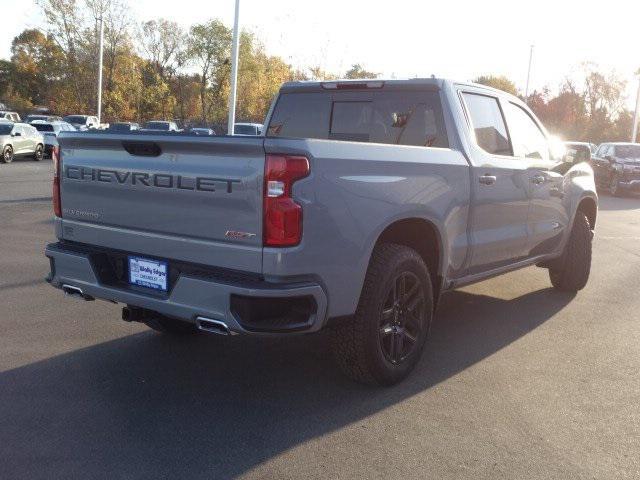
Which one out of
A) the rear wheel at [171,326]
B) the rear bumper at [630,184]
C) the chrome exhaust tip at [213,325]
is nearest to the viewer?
the chrome exhaust tip at [213,325]

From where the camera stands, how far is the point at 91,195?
4.44m

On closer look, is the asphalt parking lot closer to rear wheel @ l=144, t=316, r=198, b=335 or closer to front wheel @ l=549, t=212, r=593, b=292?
rear wheel @ l=144, t=316, r=198, b=335

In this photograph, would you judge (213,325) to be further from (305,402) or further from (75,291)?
(75,291)

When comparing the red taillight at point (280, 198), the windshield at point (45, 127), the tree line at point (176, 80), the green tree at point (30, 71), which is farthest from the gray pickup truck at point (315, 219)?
the green tree at point (30, 71)

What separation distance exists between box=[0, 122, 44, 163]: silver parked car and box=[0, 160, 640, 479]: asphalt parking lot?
2180cm

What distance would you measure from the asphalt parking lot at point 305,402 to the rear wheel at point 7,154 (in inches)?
853

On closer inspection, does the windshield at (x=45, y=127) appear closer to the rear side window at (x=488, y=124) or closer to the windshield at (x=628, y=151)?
the windshield at (x=628, y=151)

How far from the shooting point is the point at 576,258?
737 centimetres

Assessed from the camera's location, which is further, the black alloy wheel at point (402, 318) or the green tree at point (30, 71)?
the green tree at point (30, 71)

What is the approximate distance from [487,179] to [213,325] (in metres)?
2.47

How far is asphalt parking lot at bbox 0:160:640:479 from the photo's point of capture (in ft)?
11.5

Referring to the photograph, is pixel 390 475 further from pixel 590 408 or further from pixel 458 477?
pixel 590 408

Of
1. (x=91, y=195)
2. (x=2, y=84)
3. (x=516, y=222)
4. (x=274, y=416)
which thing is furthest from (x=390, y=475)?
(x=2, y=84)

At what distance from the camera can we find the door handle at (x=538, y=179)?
6.09 metres
